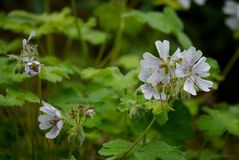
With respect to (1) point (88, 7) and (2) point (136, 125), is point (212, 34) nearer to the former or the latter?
(1) point (88, 7)

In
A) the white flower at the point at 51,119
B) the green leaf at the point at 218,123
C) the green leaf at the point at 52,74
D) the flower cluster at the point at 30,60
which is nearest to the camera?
the white flower at the point at 51,119

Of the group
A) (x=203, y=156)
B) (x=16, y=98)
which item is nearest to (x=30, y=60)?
(x=16, y=98)

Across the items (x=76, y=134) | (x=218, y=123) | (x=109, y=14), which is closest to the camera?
(x=76, y=134)

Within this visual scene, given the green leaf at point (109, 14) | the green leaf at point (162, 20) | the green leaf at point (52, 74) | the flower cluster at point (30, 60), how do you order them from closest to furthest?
1. the flower cluster at point (30, 60)
2. the green leaf at point (52, 74)
3. the green leaf at point (162, 20)
4. the green leaf at point (109, 14)

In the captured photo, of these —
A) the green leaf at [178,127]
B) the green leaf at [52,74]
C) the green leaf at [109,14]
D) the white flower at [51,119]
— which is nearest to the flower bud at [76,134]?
the white flower at [51,119]

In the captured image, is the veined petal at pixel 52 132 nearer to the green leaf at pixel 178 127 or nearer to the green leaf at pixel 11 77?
the green leaf at pixel 11 77

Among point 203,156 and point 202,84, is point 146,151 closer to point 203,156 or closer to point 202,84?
point 202,84

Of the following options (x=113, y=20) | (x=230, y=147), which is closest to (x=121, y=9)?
(x=113, y=20)
